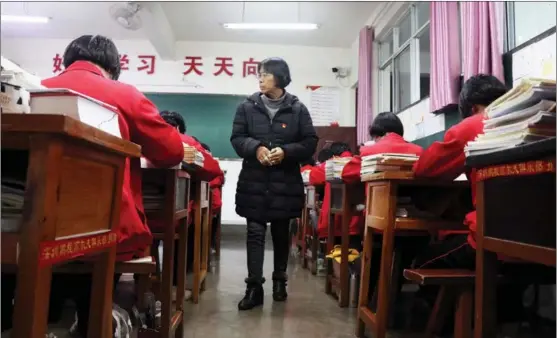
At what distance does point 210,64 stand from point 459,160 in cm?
623

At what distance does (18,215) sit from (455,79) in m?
3.53

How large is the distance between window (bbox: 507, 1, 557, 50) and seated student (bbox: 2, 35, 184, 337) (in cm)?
250

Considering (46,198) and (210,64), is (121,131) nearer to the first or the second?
(46,198)

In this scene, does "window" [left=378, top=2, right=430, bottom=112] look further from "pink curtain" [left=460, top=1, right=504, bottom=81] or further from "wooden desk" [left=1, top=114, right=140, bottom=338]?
"wooden desk" [left=1, top=114, right=140, bottom=338]

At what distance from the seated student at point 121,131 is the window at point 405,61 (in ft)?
12.5

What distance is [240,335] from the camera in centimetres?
199

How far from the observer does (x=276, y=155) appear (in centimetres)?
246

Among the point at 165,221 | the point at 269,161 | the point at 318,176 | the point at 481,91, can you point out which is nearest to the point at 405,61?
the point at 318,176

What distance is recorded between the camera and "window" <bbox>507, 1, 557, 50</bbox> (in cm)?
286

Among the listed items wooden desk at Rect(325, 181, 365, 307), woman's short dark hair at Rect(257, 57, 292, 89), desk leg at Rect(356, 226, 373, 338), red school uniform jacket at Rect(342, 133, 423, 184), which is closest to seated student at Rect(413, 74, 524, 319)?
desk leg at Rect(356, 226, 373, 338)

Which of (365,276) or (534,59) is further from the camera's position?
(534,59)

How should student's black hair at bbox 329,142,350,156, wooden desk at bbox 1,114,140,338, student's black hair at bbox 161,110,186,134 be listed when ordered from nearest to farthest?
wooden desk at bbox 1,114,140,338
student's black hair at bbox 161,110,186,134
student's black hair at bbox 329,142,350,156

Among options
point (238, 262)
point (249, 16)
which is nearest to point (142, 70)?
point (249, 16)

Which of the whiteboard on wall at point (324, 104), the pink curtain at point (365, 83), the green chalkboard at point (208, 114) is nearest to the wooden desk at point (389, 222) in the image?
the pink curtain at point (365, 83)
